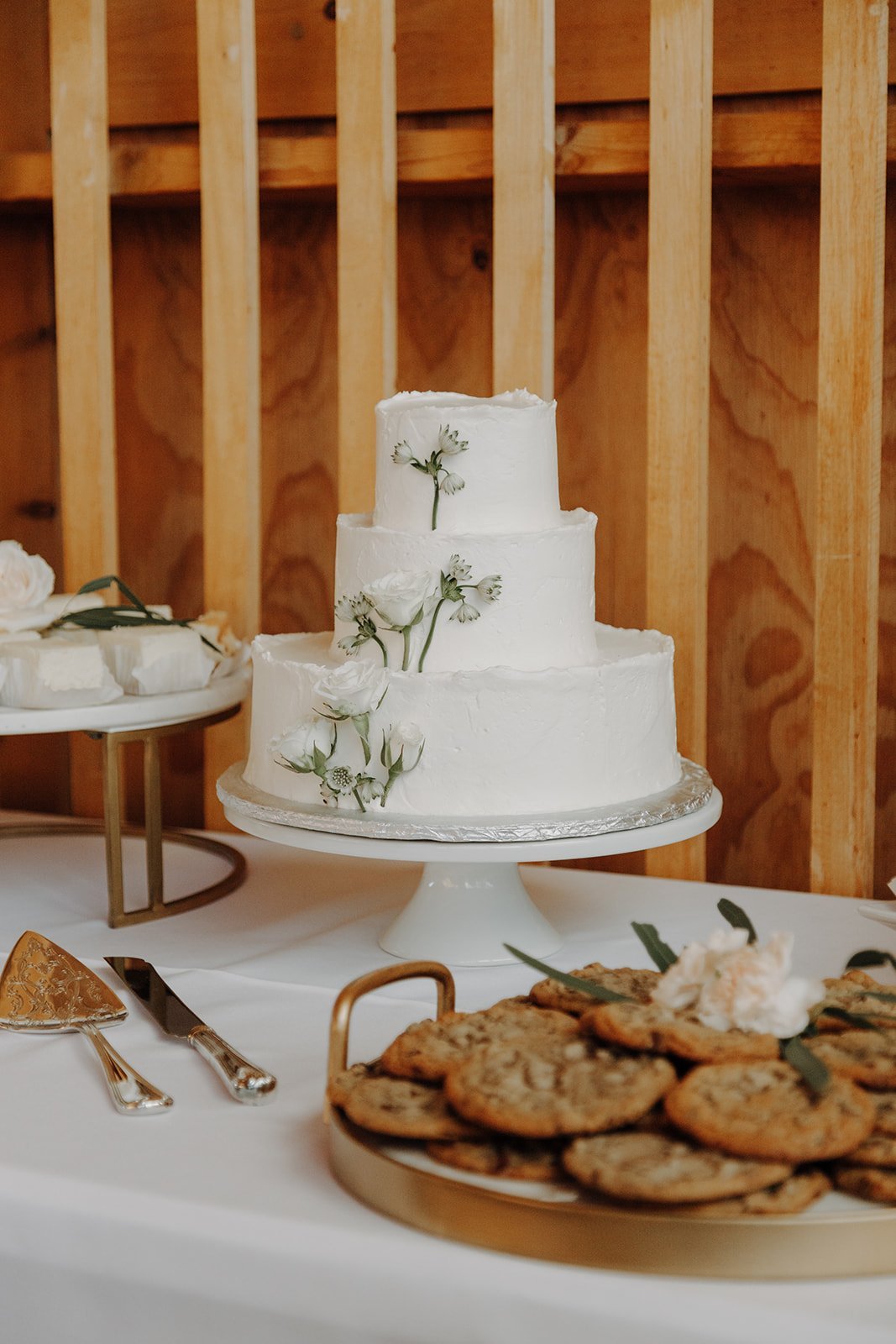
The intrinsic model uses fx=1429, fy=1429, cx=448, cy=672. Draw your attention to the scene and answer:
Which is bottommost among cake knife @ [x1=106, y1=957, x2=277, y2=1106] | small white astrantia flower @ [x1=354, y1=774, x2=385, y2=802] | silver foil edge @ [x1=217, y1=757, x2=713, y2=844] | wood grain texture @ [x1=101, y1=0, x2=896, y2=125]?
cake knife @ [x1=106, y1=957, x2=277, y2=1106]

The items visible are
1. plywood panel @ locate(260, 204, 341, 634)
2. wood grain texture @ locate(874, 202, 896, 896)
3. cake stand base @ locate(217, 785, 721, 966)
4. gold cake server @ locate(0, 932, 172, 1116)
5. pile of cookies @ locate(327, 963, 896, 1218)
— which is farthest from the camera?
Result: plywood panel @ locate(260, 204, 341, 634)

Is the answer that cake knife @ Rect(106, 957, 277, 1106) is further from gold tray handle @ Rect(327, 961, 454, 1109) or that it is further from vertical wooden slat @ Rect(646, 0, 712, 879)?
vertical wooden slat @ Rect(646, 0, 712, 879)

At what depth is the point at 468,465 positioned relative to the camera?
41.8 inches

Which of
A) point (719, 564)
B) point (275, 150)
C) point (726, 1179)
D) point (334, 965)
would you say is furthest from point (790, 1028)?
point (275, 150)

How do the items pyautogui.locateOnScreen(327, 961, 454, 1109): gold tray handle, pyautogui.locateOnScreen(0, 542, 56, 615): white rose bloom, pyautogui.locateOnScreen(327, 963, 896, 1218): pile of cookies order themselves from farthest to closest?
1. pyautogui.locateOnScreen(0, 542, 56, 615): white rose bloom
2. pyautogui.locateOnScreen(327, 961, 454, 1109): gold tray handle
3. pyautogui.locateOnScreen(327, 963, 896, 1218): pile of cookies

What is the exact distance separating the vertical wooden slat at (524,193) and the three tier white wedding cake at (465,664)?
30 cm

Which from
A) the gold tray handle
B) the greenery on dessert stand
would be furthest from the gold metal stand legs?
the gold tray handle

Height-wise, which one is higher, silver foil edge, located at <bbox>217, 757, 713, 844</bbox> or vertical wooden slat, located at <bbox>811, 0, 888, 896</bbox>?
vertical wooden slat, located at <bbox>811, 0, 888, 896</bbox>

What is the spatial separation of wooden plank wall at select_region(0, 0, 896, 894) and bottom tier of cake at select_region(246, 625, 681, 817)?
35 cm

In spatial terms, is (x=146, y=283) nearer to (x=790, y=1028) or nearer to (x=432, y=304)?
(x=432, y=304)

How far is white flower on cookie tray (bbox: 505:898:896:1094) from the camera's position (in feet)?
2.04

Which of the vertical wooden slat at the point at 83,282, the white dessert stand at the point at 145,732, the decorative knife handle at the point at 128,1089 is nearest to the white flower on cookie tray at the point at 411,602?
the white dessert stand at the point at 145,732

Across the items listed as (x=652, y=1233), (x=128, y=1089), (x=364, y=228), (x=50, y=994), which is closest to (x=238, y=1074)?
(x=128, y=1089)

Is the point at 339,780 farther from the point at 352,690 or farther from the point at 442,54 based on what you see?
the point at 442,54
